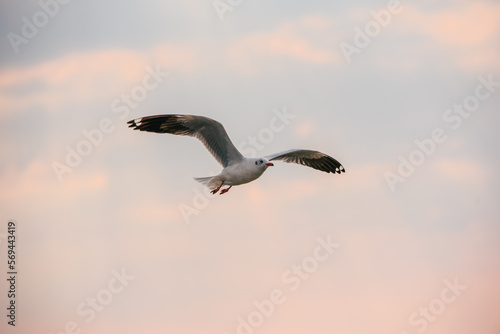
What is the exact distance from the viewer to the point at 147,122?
2311cm

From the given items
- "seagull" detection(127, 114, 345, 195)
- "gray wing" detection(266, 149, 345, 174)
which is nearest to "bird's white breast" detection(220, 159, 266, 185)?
"seagull" detection(127, 114, 345, 195)

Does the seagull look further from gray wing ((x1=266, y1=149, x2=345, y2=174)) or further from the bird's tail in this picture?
gray wing ((x1=266, y1=149, x2=345, y2=174))

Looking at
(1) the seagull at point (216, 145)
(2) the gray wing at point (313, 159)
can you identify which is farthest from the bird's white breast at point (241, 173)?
(2) the gray wing at point (313, 159)

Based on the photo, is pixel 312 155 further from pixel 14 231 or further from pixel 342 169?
pixel 14 231

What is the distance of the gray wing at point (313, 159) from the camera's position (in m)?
24.7

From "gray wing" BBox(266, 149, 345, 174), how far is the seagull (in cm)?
91

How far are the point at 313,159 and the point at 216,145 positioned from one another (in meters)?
3.63

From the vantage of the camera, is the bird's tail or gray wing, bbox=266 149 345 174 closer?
the bird's tail

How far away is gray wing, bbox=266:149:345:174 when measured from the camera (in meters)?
24.7

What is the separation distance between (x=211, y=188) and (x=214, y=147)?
1149 millimetres

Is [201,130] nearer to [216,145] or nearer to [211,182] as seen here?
[216,145]

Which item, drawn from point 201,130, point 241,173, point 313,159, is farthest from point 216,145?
point 313,159

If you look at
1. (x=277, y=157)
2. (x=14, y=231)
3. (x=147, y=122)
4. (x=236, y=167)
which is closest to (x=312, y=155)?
(x=277, y=157)

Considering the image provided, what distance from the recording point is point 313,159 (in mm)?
Result: 25594
